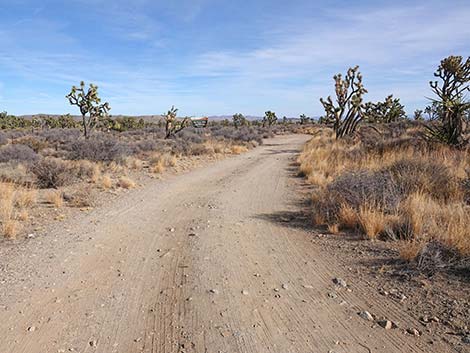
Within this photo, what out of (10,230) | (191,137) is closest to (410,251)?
(10,230)

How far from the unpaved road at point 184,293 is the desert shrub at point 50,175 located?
356 cm

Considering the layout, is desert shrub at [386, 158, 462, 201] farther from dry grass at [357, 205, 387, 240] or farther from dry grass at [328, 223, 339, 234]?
dry grass at [328, 223, 339, 234]

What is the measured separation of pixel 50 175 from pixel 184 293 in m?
7.81

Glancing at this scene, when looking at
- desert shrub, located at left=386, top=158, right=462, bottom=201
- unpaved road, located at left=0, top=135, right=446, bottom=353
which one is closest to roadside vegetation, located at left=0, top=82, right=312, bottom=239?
unpaved road, located at left=0, top=135, right=446, bottom=353

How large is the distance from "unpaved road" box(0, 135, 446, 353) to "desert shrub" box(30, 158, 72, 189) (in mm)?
3561

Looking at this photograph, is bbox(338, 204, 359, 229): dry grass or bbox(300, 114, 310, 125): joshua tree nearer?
bbox(338, 204, 359, 229): dry grass

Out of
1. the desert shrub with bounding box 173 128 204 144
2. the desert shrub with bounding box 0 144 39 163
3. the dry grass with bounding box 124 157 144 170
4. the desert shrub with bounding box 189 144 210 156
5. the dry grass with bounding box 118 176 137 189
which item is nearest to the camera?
the dry grass with bounding box 118 176 137 189

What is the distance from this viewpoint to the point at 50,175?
10.4m

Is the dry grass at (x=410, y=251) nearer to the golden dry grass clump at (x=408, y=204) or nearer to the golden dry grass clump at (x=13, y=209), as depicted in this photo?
the golden dry grass clump at (x=408, y=204)

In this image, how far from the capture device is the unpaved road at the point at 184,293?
3.40 metres

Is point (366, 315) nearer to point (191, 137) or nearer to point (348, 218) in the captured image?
point (348, 218)

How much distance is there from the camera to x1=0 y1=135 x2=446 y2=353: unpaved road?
11.2 ft

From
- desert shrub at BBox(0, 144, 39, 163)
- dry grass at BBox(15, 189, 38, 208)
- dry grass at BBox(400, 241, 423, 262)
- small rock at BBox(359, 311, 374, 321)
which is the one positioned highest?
desert shrub at BBox(0, 144, 39, 163)

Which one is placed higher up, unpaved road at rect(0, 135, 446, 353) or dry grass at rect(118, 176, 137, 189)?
dry grass at rect(118, 176, 137, 189)
